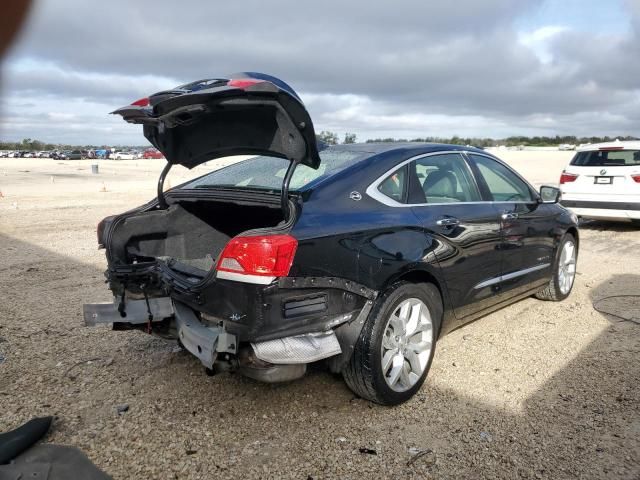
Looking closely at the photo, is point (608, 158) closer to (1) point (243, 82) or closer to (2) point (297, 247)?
(2) point (297, 247)

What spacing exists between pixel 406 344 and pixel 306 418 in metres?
0.80

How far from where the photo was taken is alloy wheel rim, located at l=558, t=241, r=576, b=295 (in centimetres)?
562

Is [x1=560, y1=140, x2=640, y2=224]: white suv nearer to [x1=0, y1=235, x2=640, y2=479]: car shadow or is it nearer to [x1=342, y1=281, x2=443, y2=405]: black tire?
[x1=0, y1=235, x2=640, y2=479]: car shadow

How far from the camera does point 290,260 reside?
285 centimetres

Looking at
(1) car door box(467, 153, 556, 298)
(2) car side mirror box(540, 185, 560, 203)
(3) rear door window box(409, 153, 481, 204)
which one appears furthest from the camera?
(2) car side mirror box(540, 185, 560, 203)

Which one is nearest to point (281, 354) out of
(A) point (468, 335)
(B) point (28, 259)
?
(A) point (468, 335)

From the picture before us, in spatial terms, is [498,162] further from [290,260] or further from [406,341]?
[290,260]

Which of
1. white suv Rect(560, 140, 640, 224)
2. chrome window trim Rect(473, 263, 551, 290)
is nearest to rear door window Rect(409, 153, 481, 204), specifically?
chrome window trim Rect(473, 263, 551, 290)

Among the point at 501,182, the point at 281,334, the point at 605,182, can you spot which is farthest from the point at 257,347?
the point at 605,182

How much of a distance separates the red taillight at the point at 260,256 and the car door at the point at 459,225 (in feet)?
3.84

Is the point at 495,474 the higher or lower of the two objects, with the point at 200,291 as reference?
lower

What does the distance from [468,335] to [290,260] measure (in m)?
2.48

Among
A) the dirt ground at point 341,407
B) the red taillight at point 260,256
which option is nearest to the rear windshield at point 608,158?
the dirt ground at point 341,407

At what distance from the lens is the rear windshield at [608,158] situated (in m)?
9.73
